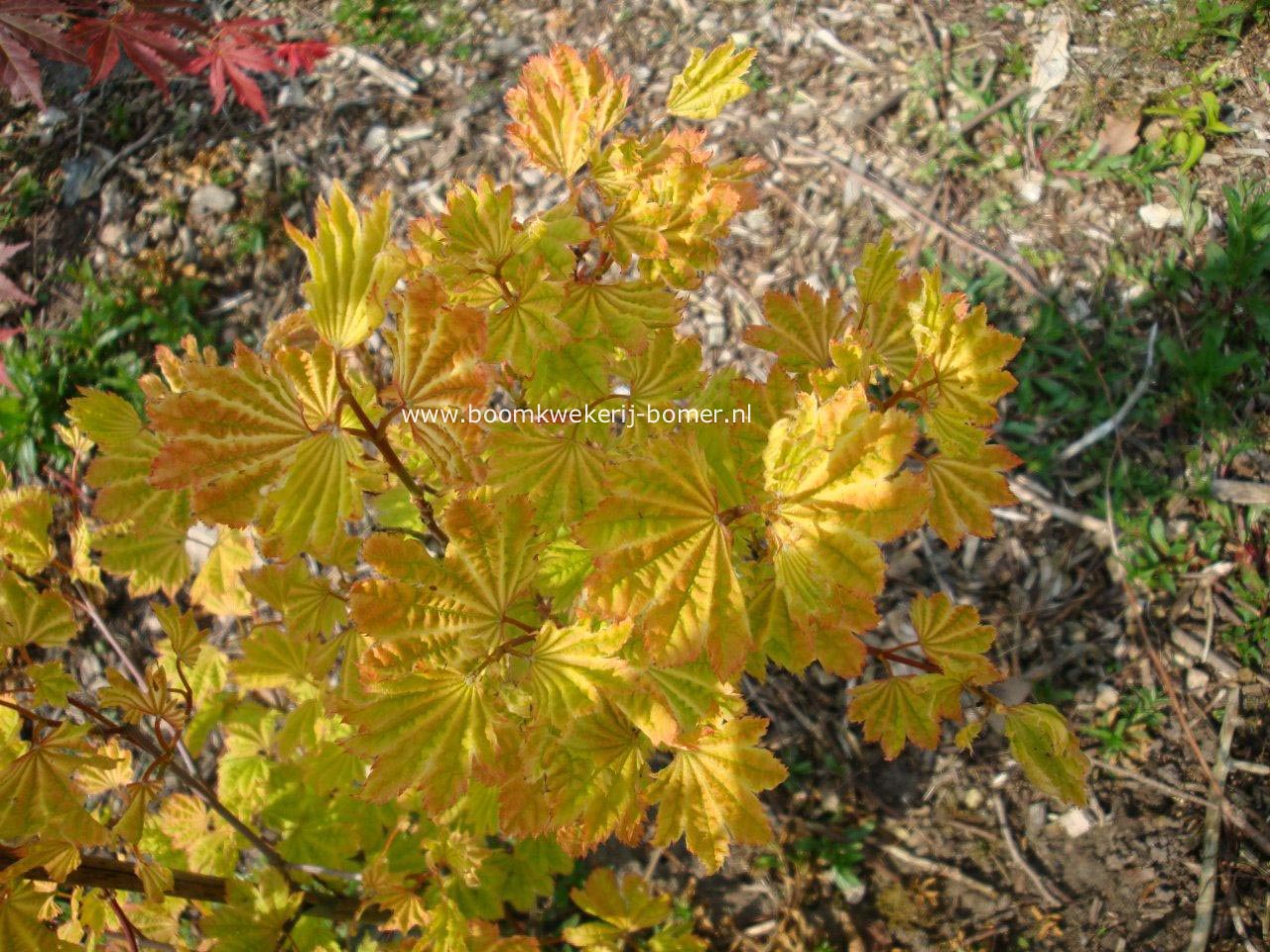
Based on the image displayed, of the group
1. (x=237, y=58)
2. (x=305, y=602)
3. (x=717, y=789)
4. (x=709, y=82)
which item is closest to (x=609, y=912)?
(x=717, y=789)

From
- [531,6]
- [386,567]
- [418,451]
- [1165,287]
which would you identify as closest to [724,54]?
[418,451]

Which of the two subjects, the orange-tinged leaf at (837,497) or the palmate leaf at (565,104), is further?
the palmate leaf at (565,104)

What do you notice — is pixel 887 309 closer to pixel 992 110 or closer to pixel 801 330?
pixel 801 330

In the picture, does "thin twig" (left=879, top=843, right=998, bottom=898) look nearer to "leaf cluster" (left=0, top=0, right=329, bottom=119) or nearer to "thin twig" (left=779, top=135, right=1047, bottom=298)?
"thin twig" (left=779, top=135, right=1047, bottom=298)

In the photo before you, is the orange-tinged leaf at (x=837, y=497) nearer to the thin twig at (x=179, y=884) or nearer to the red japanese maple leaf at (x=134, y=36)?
the thin twig at (x=179, y=884)

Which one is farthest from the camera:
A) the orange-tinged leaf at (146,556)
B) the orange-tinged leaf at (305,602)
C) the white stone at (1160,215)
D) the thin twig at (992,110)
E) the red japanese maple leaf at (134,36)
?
the thin twig at (992,110)

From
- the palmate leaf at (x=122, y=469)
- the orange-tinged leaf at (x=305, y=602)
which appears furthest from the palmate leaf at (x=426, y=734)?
the palmate leaf at (x=122, y=469)
